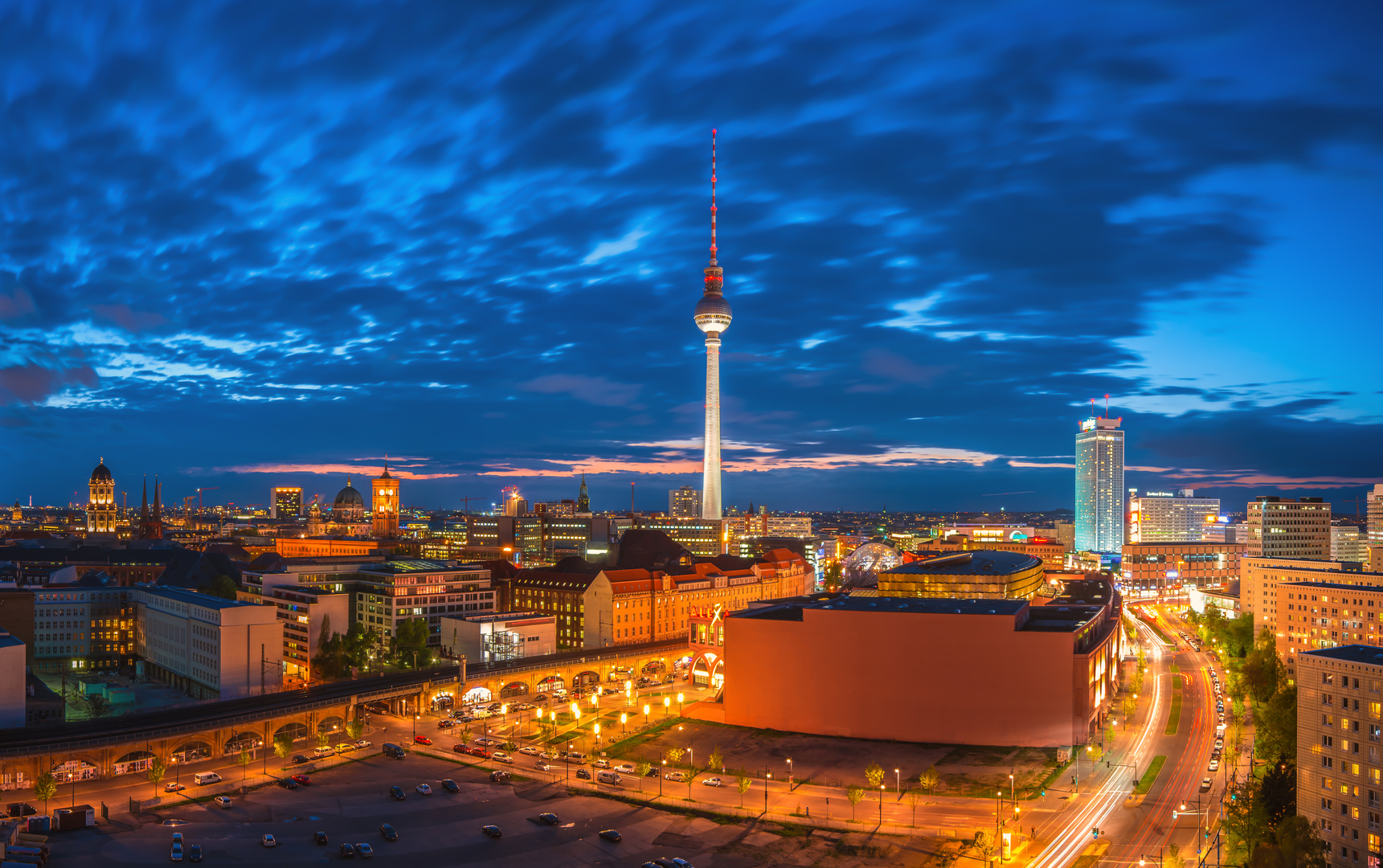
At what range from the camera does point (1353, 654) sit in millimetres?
53250

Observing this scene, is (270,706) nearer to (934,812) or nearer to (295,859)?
(295,859)

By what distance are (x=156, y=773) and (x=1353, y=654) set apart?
73301 millimetres

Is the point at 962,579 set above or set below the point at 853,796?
above

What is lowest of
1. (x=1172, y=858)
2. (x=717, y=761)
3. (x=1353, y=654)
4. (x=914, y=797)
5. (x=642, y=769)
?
(x=717, y=761)

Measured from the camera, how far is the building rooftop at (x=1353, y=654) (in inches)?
2015

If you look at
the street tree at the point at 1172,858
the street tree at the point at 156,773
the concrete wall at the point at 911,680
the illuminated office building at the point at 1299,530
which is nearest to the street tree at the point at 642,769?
the concrete wall at the point at 911,680

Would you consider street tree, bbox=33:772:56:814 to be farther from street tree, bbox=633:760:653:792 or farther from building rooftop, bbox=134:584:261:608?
street tree, bbox=633:760:653:792

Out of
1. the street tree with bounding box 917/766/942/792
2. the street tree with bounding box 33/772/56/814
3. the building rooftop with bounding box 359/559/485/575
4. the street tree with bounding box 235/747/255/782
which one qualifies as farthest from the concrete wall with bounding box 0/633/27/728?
the street tree with bounding box 917/766/942/792

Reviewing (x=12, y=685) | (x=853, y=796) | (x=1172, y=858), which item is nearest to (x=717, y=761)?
(x=853, y=796)

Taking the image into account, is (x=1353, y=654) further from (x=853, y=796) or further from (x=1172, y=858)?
(x=853, y=796)

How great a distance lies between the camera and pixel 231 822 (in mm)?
55531

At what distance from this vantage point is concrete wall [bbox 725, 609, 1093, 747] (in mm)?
76125

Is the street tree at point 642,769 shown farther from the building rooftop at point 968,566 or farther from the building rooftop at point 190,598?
the building rooftop at point 968,566

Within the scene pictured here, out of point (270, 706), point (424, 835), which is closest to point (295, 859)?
point (424, 835)
